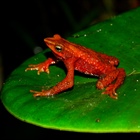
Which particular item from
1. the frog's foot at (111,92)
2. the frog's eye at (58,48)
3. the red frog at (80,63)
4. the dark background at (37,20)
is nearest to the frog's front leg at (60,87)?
the red frog at (80,63)

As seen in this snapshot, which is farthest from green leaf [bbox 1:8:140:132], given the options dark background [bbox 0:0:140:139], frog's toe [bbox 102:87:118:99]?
dark background [bbox 0:0:140:139]

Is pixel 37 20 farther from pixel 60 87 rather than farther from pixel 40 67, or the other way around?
pixel 60 87

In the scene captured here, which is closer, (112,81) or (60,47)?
(112,81)

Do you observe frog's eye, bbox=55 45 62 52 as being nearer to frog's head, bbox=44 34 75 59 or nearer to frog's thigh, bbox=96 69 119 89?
frog's head, bbox=44 34 75 59

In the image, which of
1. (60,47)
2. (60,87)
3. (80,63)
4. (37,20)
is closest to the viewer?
(60,87)

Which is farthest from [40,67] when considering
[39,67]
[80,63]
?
[80,63]

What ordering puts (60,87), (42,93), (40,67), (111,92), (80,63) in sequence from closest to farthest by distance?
(111,92) < (42,93) < (60,87) < (40,67) < (80,63)

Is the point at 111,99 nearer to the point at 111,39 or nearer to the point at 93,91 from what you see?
the point at 93,91

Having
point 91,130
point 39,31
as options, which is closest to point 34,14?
point 39,31
